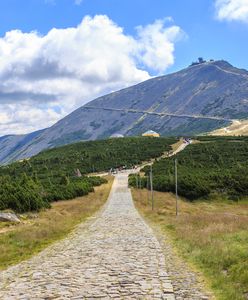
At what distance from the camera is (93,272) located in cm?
1316

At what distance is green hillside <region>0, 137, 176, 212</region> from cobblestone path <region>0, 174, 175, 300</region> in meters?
18.8

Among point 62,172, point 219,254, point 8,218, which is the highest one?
point 62,172

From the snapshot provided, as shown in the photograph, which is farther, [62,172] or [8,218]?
[62,172]

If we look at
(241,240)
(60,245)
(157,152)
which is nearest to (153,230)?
(60,245)

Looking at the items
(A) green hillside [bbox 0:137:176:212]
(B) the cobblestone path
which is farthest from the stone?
(B) the cobblestone path

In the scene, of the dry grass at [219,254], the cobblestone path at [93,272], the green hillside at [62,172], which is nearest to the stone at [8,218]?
the green hillside at [62,172]

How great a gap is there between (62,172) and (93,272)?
92031 mm

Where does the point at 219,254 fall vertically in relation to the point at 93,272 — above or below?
above

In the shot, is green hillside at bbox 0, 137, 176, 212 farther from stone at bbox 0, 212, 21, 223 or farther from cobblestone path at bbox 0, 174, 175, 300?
cobblestone path at bbox 0, 174, 175, 300

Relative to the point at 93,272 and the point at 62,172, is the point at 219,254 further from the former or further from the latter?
the point at 62,172

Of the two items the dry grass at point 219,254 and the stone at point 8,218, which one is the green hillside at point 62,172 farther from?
the dry grass at point 219,254

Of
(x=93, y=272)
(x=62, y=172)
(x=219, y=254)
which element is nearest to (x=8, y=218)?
(x=93, y=272)

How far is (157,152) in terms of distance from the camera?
13850 centimetres

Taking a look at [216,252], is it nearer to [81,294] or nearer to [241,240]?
[241,240]
